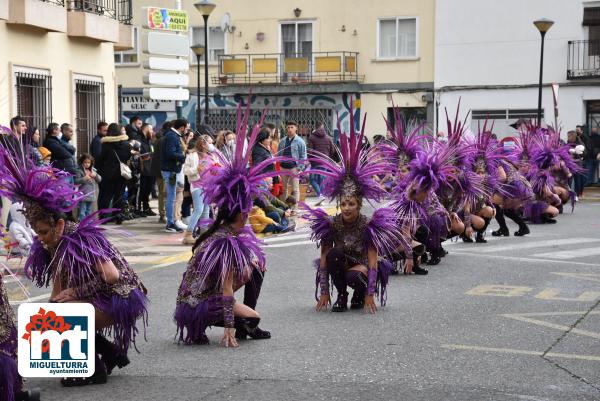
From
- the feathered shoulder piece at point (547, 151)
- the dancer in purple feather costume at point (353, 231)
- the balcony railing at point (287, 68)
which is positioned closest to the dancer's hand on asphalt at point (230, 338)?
the dancer in purple feather costume at point (353, 231)

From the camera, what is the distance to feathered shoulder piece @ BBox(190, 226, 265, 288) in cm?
778

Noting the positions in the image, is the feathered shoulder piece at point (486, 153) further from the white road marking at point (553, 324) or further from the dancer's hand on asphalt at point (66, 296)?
the dancer's hand on asphalt at point (66, 296)

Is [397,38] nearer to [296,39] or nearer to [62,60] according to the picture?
[296,39]

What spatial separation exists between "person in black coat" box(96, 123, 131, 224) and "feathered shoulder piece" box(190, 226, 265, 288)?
1020 centimetres

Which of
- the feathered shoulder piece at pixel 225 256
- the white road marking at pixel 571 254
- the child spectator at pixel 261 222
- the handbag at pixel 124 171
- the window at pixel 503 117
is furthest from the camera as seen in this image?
the window at pixel 503 117

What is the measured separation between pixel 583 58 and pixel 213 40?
1390 cm

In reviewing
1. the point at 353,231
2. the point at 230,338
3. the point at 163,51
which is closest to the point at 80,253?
the point at 230,338

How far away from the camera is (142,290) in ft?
23.2

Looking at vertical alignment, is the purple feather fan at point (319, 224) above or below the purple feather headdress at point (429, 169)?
below

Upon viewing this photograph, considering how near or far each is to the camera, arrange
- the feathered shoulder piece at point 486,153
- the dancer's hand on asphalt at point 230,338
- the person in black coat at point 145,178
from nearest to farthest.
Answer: the dancer's hand on asphalt at point 230,338 < the feathered shoulder piece at point 486,153 < the person in black coat at point 145,178

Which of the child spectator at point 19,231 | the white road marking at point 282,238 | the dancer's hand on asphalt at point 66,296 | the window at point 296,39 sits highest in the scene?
the window at point 296,39

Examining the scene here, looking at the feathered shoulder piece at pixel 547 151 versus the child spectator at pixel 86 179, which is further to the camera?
the feathered shoulder piece at pixel 547 151

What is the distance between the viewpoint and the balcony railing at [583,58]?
3278 cm

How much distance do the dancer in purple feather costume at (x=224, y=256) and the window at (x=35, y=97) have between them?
467 inches
